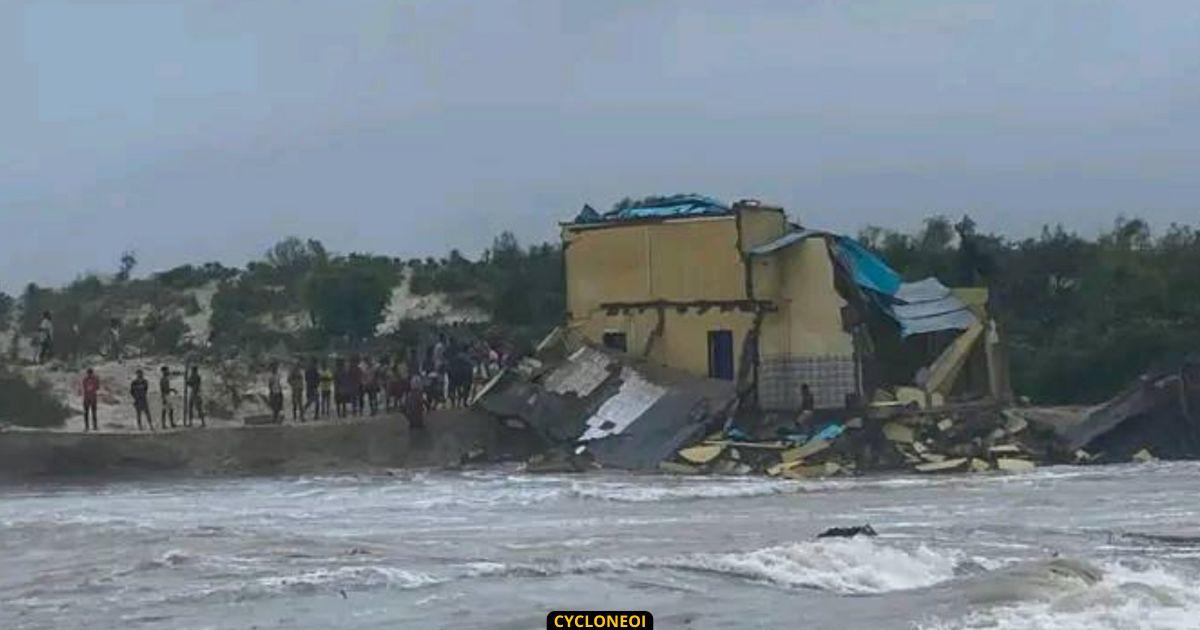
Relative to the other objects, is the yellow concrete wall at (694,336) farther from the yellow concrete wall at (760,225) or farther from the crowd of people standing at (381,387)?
the crowd of people standing at (381,387)

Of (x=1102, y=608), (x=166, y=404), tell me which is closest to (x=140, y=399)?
(x=166, y=404)

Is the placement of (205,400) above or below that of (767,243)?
below

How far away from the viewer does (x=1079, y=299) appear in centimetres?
6322

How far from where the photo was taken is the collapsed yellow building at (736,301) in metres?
43.4

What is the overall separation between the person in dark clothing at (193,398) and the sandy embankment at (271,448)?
2407 millimetres

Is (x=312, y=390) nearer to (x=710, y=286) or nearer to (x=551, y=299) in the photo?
(x=710, y=286)

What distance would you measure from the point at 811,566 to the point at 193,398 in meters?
25.5

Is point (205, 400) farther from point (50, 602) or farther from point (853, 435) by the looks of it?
point (50, 602)

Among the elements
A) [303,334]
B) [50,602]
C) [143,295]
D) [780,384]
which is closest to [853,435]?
[780,384]

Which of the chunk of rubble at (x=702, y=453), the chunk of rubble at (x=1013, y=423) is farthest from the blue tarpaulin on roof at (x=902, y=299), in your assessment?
the chunk of rubble at (x=702, y=453)

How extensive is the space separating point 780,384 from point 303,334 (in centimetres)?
2868

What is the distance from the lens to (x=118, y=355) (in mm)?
59062

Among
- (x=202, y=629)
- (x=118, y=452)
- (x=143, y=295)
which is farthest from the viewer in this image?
(x=143, y=295)

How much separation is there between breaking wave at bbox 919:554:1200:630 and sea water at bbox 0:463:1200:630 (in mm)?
43
